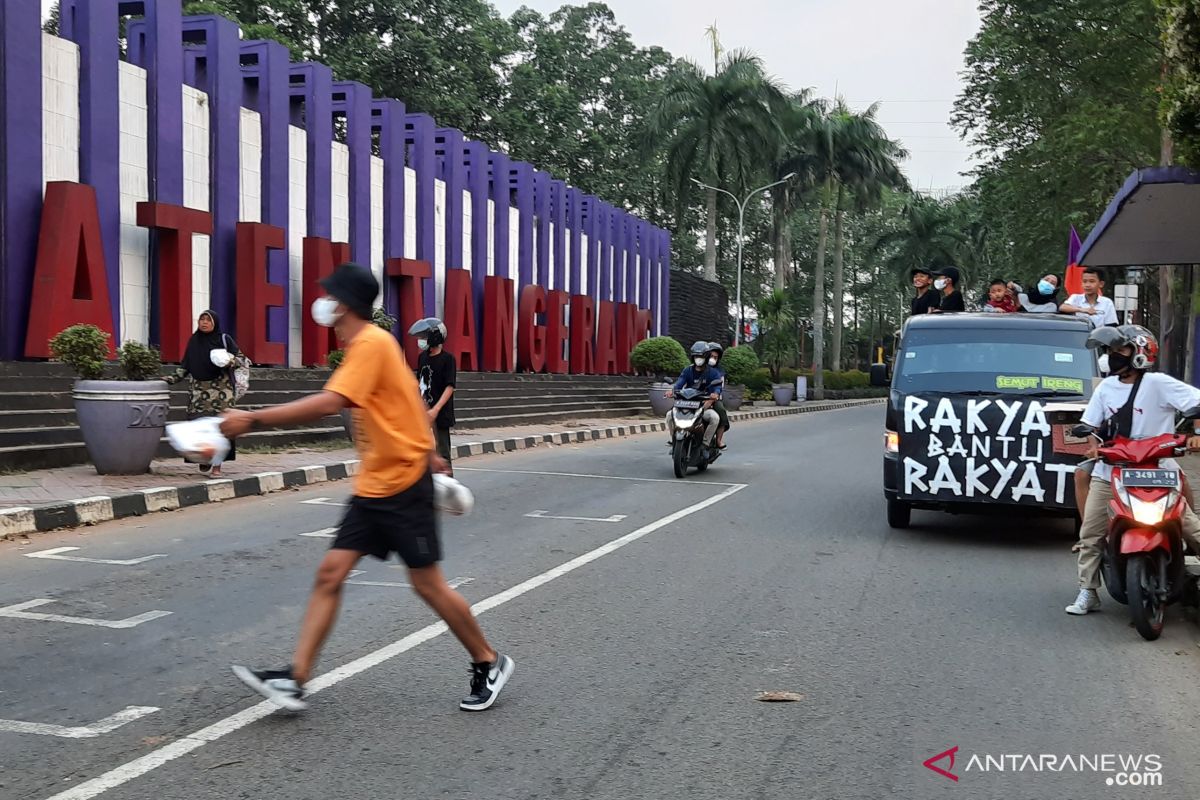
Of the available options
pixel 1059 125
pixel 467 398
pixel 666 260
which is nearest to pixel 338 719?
pixel 467 398

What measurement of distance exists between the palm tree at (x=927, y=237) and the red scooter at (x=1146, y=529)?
214 feet

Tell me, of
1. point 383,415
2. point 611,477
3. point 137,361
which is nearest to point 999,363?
point 611,477

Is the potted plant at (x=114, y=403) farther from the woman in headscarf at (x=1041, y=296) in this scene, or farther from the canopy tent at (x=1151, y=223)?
the canopy tent at (x=1151, y=223)

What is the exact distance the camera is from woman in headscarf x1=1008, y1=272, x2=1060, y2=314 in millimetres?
11750

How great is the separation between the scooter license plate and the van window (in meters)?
3.22

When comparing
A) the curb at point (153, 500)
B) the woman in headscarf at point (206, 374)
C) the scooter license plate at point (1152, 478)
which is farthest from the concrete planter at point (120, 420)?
the scooter license plate at point (1152, 478)

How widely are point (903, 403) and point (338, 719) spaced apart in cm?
637

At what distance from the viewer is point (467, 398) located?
2445cm

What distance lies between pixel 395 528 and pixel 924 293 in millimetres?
9533

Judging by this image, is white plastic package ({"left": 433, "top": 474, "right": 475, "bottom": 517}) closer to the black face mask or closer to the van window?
the black face mask

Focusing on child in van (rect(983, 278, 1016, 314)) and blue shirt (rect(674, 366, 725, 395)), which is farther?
blue shirt (rect(674, 366, 725, 395))

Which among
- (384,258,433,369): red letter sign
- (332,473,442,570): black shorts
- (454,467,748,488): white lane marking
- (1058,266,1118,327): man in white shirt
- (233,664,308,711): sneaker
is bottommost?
(454,467,748,488): white lane marking

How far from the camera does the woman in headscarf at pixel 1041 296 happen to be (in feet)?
38.5

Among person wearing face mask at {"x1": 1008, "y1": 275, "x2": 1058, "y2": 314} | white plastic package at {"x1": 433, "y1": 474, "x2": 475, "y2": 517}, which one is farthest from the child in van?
white plastic package at {"x1": 433, "y1": 474, "x2": 475, "y2": 517}
